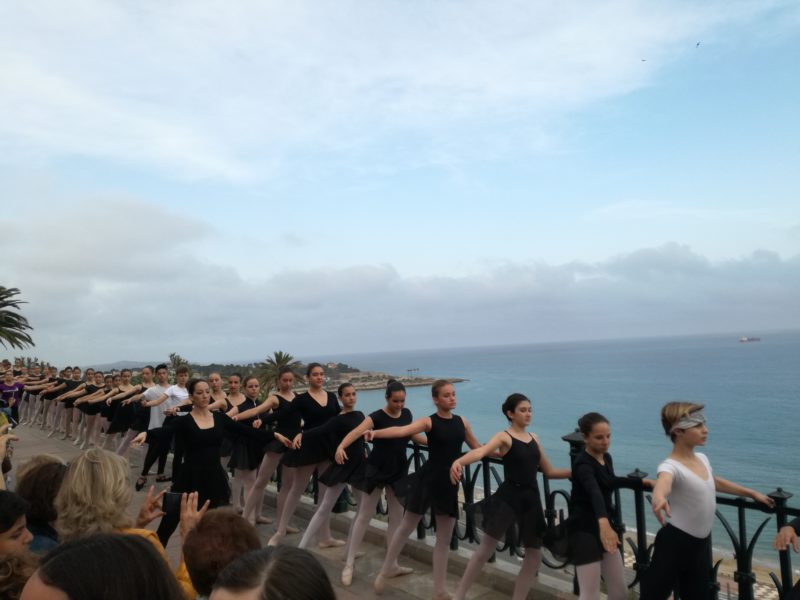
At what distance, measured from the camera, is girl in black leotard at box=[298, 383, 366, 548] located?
613cm

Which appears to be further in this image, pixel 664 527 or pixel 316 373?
pixel 316 373

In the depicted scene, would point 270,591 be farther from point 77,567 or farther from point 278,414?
point 278,414

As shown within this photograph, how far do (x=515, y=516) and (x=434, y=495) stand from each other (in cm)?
83

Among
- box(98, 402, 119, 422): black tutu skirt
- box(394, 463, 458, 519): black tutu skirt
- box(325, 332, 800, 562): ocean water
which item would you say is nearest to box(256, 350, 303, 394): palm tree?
box(325, 332, 800, 562): ocean water

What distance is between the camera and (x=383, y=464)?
18.9ft

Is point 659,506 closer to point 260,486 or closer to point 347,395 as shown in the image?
point 347,395

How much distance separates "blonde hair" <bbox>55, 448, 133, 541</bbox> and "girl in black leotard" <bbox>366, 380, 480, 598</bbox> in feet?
8.68

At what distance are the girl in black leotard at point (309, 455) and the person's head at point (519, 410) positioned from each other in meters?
2.60

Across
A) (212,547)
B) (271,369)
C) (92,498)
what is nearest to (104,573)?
(212,547)

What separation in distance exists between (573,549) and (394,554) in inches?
76.7

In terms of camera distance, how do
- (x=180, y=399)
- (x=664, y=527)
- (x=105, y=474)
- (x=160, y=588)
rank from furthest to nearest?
(x=180, y=399), (x=664, y=527), (x=105, y=474), (x=160, y=588)

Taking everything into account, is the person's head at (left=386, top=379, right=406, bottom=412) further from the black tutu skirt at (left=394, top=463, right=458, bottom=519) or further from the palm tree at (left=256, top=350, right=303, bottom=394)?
the palm tree at (left=256, top=350, right=303, bottom=394)

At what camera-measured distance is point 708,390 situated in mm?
110375

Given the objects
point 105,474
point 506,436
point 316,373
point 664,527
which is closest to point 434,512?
point 506,436
